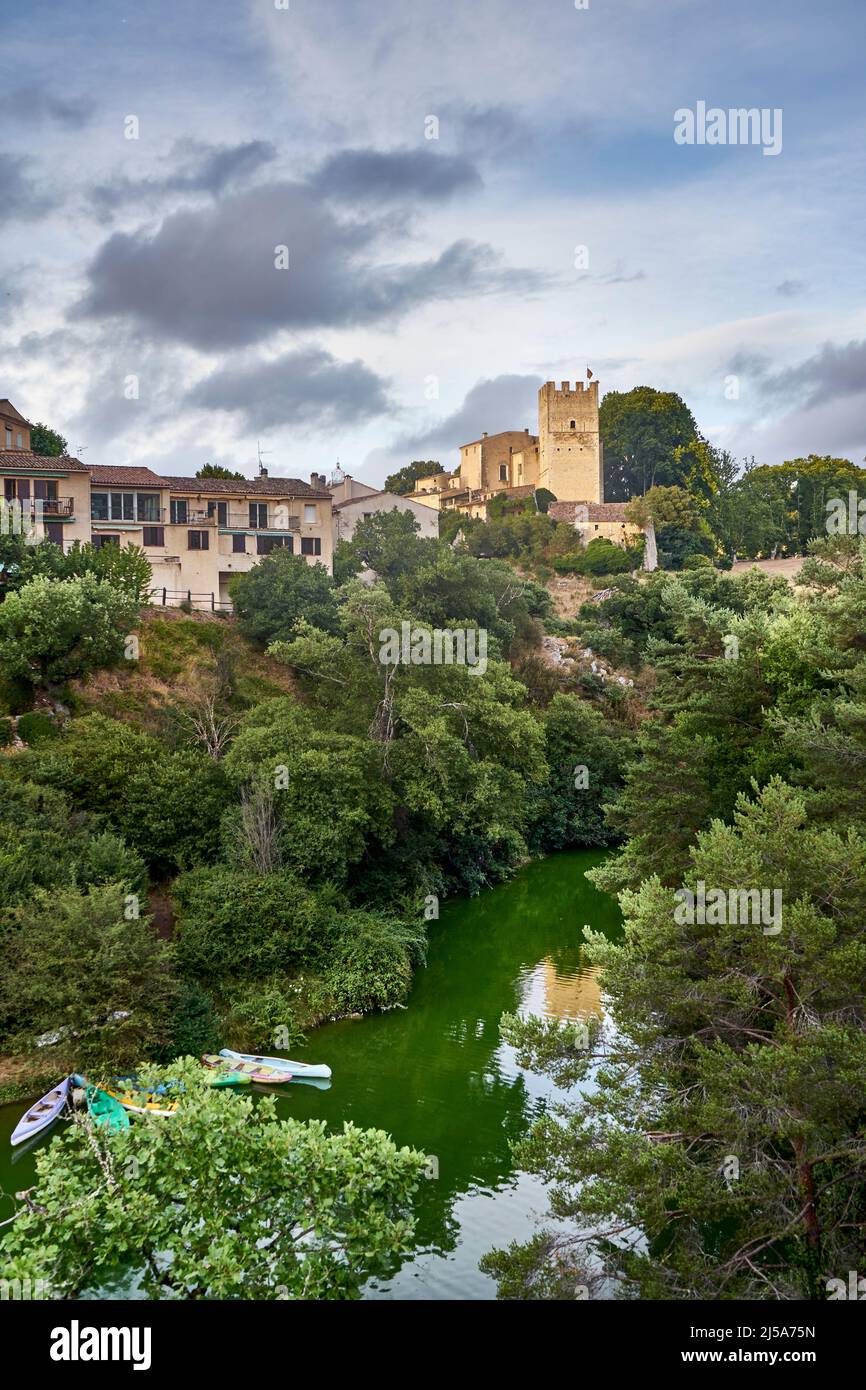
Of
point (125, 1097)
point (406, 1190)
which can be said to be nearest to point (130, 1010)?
point (125, 1097)

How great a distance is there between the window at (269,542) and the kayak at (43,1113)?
34.7 metres

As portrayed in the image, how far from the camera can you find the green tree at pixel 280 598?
1716 inches

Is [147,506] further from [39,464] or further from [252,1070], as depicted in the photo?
[252,1070]

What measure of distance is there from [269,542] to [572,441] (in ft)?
120

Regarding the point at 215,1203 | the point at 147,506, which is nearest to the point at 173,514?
the point at 147,506

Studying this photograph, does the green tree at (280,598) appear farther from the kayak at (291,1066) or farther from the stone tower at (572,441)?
the stone tower at (572,441)

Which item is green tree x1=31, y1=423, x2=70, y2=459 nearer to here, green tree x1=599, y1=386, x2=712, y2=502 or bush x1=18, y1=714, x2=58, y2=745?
bush x1=18, y1=714, x2=58, y2=745

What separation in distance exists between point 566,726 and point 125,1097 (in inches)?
1077

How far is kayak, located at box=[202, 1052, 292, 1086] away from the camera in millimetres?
21969

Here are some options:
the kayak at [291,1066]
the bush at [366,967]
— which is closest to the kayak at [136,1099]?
the kayak at [291,1066]

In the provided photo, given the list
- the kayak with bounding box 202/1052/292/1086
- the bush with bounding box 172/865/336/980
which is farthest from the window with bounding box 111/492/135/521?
the kayak with bounding box 202/1052/292/1086

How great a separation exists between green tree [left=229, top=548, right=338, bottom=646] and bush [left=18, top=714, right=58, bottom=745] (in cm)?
1116
